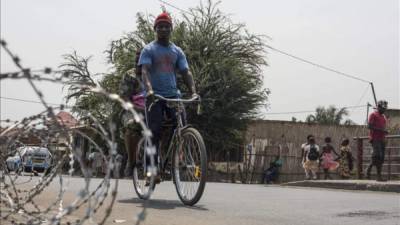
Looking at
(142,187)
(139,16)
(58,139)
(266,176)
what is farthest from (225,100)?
(58,139)

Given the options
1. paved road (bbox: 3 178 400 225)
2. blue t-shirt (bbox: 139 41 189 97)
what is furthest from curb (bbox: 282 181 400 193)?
blue t-shirt (bbox: 139 41 189 97)

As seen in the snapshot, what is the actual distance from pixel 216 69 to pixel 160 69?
1961 cm

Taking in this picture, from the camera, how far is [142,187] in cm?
639

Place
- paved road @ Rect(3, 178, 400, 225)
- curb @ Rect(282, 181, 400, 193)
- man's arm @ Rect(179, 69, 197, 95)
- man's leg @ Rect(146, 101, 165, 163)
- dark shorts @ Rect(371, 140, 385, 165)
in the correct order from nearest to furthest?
paved road @ Rect(3, 178, 400, 225) → man's leg @ Rect(146, 101, 165, 163) → man's arm @ Rect(179, 69, 197, 95) → curb @ Rect(282, 181, 400, 193) → dark shorts @ Rect(371, 140, 385, 165)

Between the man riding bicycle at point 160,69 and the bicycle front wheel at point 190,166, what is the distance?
0.27 meters

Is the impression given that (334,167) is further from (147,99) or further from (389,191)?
(147,99)

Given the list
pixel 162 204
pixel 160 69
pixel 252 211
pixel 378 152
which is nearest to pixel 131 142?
pixel 162 204

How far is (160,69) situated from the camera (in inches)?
231

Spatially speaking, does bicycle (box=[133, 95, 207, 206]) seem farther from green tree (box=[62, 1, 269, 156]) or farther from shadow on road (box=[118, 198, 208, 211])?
green tree (box=[62, 1, 269, 156])

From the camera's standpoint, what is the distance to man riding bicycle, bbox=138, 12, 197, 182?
5699 millimetres

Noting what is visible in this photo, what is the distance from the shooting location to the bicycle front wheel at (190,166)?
17.6ft

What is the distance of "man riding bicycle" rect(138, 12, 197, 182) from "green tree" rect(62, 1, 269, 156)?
18742 mm

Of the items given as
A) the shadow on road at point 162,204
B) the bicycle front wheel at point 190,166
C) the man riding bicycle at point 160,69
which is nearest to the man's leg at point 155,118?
the man riding bicycle at point 160,69

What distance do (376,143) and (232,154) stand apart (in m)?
18.9
